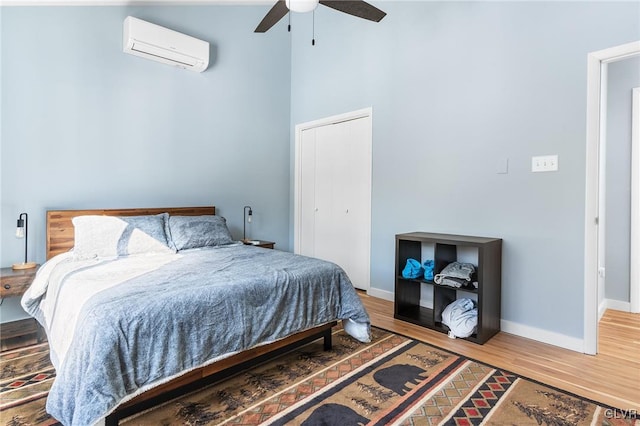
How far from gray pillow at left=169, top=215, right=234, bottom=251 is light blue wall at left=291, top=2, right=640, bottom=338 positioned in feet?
5.19

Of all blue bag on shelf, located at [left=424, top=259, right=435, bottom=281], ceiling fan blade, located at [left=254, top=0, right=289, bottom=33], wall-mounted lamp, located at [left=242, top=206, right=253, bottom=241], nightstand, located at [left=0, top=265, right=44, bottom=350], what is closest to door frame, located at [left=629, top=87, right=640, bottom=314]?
blue bag on shelf, located at [left=424, top=259, right=435, bottom=281]

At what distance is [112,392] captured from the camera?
1.40 meters

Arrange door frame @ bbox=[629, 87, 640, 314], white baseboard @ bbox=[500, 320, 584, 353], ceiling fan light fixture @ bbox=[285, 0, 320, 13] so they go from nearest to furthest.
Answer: ceiling fan light fixture @ bbox=[285, 0, 320, 13] < white baseboard @ bbox=[500, 320, 584, 353] < door frame @ bbox=[629, 87, 640, 314]

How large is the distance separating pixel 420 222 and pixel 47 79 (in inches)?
135

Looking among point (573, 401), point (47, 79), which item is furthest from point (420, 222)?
point (47, 79)

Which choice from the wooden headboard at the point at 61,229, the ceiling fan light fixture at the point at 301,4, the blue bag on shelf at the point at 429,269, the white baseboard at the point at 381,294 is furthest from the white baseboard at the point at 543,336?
the wooden headboard at the point at 61,229

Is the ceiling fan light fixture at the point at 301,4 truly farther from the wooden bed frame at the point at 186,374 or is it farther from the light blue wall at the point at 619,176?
the light blue wall at the point at 619,176

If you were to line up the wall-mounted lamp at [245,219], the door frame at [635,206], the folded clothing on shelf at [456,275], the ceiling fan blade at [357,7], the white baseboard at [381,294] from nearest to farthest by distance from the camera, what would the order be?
the ceiling fan blade at [357,7]
the folded clothing on shelf at [456,275]
the door frame at [635,206]
the white baseboard at [381,294]
the wall-mounted lamp at [245,219]

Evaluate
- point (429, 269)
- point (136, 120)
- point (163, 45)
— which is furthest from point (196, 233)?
point (429, 269)

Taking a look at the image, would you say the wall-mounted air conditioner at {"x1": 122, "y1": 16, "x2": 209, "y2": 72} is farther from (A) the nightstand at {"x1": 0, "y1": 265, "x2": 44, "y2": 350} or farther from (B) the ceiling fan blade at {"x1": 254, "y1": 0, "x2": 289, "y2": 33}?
(A) the nightstand at {"x1": 0, "y1": 265, "x2": 44, "y2": 350}

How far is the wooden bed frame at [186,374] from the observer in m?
1.55

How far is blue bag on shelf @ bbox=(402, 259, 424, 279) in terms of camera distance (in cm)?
304

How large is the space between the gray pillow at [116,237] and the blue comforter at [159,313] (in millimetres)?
188

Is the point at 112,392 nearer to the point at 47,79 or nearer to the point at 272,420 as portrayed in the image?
the point at 272,420
